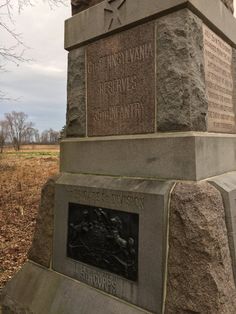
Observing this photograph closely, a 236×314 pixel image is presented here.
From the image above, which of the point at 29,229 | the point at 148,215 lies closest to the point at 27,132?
the point at 29,229

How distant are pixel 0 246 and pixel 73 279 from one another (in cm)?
340

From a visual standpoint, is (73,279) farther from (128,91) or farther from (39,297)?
(128,91)

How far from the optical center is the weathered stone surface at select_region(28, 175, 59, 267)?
321 centimetres

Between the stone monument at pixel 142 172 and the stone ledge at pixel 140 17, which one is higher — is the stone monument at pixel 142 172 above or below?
below

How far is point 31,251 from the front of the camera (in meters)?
3.34

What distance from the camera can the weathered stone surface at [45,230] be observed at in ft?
10.5

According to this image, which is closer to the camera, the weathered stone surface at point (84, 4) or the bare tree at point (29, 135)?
the weathered stone surface at point (84, 4)

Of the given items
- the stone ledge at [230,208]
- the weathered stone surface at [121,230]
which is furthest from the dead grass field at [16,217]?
the stone ledge at [230,208]

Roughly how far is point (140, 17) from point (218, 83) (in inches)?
37.2

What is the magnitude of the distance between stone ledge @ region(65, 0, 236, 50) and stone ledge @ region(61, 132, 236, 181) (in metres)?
1.00

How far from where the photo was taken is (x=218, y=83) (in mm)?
2900

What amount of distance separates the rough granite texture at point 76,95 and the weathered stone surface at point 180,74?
94 cm

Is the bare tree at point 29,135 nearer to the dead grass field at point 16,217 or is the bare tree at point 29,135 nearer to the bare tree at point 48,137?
the bare tree at point 48,137

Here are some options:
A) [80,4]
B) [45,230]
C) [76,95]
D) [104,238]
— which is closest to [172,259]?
[104,238]
